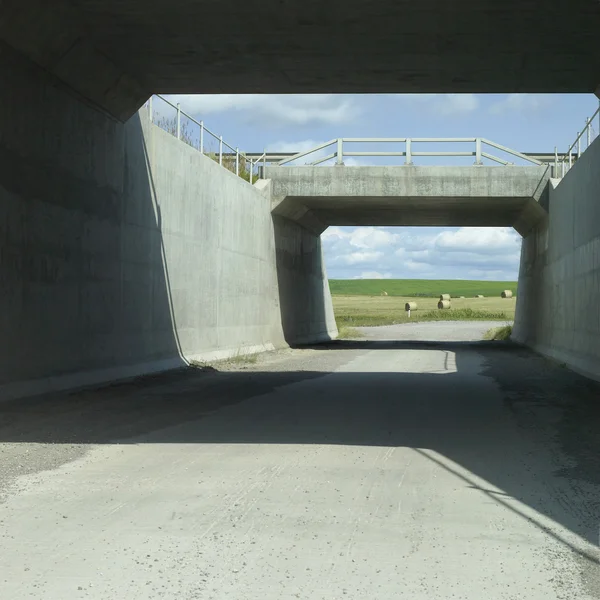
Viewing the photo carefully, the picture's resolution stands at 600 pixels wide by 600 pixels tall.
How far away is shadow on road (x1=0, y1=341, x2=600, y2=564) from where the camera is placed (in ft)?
26.6

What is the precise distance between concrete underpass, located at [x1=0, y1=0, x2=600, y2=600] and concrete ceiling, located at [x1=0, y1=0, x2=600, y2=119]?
64mm

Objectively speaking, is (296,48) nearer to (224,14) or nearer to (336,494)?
(224,14)

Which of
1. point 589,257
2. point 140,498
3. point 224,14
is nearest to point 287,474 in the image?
point 140,498

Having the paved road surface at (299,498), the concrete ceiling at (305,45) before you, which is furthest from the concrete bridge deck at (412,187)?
the paved road surface at (299,498)

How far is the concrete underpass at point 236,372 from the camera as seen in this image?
555cm

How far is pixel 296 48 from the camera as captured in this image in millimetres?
15117

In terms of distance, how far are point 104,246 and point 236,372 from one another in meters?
5.15

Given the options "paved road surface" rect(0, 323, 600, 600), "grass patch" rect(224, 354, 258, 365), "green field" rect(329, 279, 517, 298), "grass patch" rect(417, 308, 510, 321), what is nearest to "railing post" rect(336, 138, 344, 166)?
"grass patch" rect(224, 354, 258, 365)

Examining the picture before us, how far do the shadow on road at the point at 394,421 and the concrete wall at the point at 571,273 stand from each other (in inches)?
93.8

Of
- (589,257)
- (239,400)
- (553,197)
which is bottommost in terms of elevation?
(239,400)

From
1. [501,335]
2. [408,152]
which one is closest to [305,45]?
[408,152]

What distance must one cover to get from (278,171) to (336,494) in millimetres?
26300

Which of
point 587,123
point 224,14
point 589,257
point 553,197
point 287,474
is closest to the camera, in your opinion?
point 287,474

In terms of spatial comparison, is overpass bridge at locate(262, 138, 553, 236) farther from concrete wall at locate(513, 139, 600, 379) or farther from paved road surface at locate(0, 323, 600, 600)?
paved road surface at locate(0, 323, 600, 600)
